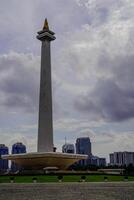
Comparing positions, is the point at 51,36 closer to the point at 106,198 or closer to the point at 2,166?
the point at 106,198

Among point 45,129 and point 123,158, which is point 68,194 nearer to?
point 45,129

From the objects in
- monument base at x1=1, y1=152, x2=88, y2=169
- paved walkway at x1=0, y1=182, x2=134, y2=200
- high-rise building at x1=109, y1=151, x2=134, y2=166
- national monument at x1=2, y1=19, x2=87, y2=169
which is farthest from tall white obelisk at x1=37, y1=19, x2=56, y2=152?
high-rise building at x1=109, y1=151, x2=134, y2=166

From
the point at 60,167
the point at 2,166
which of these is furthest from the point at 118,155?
the point at 60,167

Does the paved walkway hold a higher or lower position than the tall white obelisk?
lower

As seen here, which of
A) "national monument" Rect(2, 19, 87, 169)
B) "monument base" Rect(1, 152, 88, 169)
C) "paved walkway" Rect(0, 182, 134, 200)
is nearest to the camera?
"paved walkway" Rect(0, 182, 134, 200)

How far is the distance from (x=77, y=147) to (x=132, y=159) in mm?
28552

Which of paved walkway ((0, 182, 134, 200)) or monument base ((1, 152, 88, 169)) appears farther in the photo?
monument base ((1, 152, 88, 169))

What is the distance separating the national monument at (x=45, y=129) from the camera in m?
61.9

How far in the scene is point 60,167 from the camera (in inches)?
2532

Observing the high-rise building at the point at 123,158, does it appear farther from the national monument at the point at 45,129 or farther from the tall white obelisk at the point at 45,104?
the tall white obelisk at the point at 45,104

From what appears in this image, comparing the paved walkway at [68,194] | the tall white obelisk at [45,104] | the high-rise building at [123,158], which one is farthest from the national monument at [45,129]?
the high-rise building at [123,158]

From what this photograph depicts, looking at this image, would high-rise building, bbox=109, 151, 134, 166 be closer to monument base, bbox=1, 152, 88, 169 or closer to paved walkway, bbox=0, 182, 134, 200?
monument base, bbox=1, 152, 88, 169

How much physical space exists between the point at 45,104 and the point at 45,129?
4.70 meters

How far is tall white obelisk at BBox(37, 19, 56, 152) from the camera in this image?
64812 mm
